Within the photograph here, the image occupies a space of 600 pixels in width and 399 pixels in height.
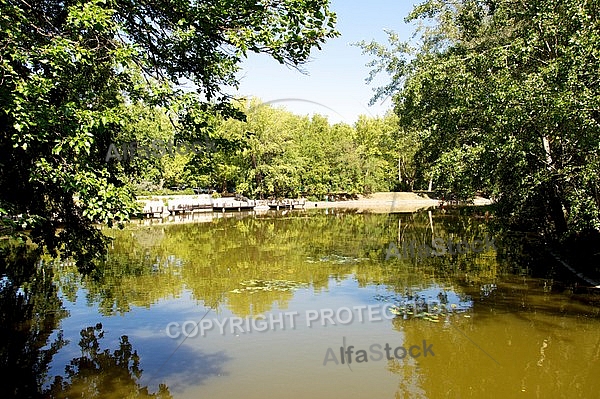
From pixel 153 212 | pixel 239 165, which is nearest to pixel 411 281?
pixel 153 212

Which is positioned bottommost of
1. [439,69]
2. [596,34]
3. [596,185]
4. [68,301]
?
[68,301]

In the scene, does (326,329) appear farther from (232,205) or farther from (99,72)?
(232,205)

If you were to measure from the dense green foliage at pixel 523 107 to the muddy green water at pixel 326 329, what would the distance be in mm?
2664

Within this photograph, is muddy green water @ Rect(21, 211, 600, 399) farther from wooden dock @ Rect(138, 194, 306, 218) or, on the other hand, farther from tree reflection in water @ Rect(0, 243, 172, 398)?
wooden dock @ Rect(138, 194, 306, 218)

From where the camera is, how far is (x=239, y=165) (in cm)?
4784

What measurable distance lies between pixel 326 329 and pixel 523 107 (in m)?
6.67

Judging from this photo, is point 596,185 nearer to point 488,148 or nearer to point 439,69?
point 488,148

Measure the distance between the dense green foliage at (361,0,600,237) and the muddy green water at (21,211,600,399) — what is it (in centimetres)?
266

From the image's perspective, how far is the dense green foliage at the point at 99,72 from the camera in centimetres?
488

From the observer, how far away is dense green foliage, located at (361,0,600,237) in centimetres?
1003

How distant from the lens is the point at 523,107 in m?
10.7

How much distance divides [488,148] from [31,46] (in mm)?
10401

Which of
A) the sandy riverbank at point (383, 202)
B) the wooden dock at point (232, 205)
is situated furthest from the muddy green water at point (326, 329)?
the sandy riverbank at point (383, 202)

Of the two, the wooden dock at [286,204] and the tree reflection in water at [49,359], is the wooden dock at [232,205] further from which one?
the tree reflection in water at [49,359]
